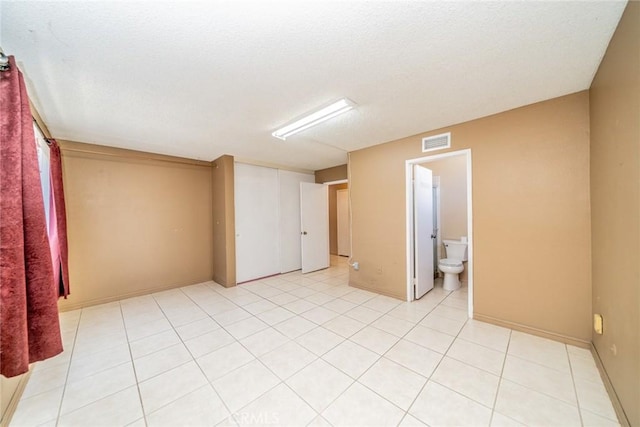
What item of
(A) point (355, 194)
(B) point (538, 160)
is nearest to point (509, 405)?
(B) point (538, 160)

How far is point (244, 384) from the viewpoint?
1.75 m

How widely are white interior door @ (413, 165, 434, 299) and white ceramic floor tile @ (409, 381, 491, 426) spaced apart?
1831 mm

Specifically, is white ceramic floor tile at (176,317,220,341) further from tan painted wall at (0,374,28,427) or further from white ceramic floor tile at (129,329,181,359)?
tan painted wall at (0,374,28,427)

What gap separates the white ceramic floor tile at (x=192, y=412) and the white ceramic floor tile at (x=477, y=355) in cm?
194

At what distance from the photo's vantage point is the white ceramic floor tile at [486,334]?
2191 millimetres

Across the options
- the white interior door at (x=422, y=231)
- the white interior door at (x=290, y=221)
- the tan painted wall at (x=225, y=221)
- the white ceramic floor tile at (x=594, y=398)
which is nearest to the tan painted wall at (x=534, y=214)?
the white ceramic floor tile at (x=594, y=398)

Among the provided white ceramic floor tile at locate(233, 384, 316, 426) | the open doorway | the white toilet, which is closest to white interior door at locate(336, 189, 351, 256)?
the open doorway

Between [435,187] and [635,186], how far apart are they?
3.17m

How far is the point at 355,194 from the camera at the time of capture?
3893 mm

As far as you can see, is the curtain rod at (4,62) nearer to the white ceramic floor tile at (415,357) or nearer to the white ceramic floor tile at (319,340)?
the white ceramic floor tile at (319,340)

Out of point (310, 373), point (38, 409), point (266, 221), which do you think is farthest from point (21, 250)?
point (266, 221)

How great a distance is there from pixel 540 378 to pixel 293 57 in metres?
3.01

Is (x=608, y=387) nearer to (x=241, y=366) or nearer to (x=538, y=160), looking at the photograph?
(x=538, y=160)

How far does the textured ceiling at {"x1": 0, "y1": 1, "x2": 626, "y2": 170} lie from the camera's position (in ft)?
4.00
